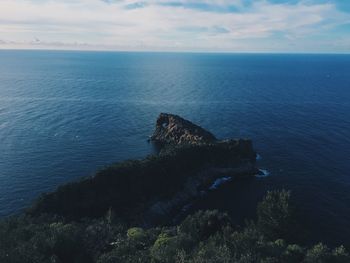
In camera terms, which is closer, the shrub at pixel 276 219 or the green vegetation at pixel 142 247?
the green vegetation at pixel 142 247

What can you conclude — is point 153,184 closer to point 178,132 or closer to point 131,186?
point 131,186

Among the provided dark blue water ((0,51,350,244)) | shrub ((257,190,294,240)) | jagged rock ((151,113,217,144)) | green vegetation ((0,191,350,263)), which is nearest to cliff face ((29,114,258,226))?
jagged rock ((151,113,217,144))

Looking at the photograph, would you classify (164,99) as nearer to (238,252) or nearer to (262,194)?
(262,194)

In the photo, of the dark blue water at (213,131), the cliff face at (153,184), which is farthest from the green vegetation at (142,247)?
the dark blue water at (213,131)

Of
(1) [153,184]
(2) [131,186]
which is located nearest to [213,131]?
(1) [153,184]

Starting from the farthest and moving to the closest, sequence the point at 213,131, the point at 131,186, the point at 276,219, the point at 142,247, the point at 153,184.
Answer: the point at 213,131
the point at 153,184
the point at 131,186
the point at 276,219
the point at 142,247

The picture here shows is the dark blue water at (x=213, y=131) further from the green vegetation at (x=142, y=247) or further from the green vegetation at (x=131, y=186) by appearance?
the green vegetation at (x=142, y=247)
